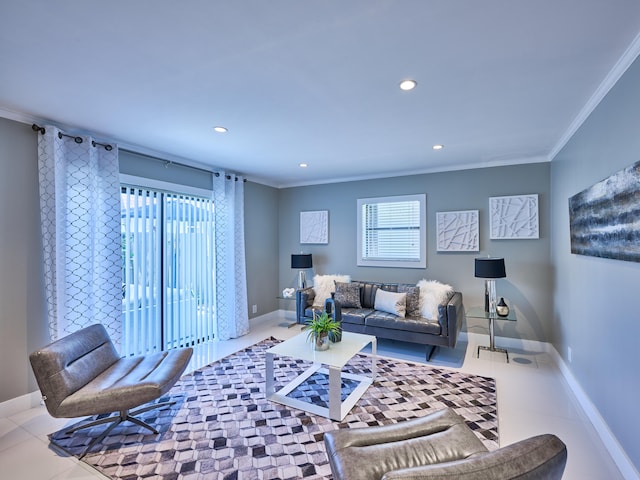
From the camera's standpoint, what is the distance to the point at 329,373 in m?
2.44

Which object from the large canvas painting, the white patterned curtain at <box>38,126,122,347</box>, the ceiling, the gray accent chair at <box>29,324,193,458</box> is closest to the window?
the ceiling

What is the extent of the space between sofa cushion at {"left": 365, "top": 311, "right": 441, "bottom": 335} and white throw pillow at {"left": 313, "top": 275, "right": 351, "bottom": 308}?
89cm

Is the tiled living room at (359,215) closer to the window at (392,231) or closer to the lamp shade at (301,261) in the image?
the window at (392,231)

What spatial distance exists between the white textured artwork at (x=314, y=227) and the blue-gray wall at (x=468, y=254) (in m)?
0.09

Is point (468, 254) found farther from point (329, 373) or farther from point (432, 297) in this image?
point (329, 373)

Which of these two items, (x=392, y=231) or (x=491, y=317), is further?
(x=392, y=231)

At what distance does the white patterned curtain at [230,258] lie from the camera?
14.8 ft

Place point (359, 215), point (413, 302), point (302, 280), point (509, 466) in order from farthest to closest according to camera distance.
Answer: point (302, 280), point (359, 215), point (413, 302), point (509, 466)

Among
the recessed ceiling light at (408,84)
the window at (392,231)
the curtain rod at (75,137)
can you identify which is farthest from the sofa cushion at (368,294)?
the curtain rod at (75,137)

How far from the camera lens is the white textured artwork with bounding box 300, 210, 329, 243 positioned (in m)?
5.39

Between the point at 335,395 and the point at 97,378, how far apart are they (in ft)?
6.15

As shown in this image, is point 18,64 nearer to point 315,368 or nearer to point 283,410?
point 283,410

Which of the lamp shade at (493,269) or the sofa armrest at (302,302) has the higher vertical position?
the lamp shade at (493,269)

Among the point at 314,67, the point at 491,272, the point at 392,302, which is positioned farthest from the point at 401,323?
the point at 314,67
